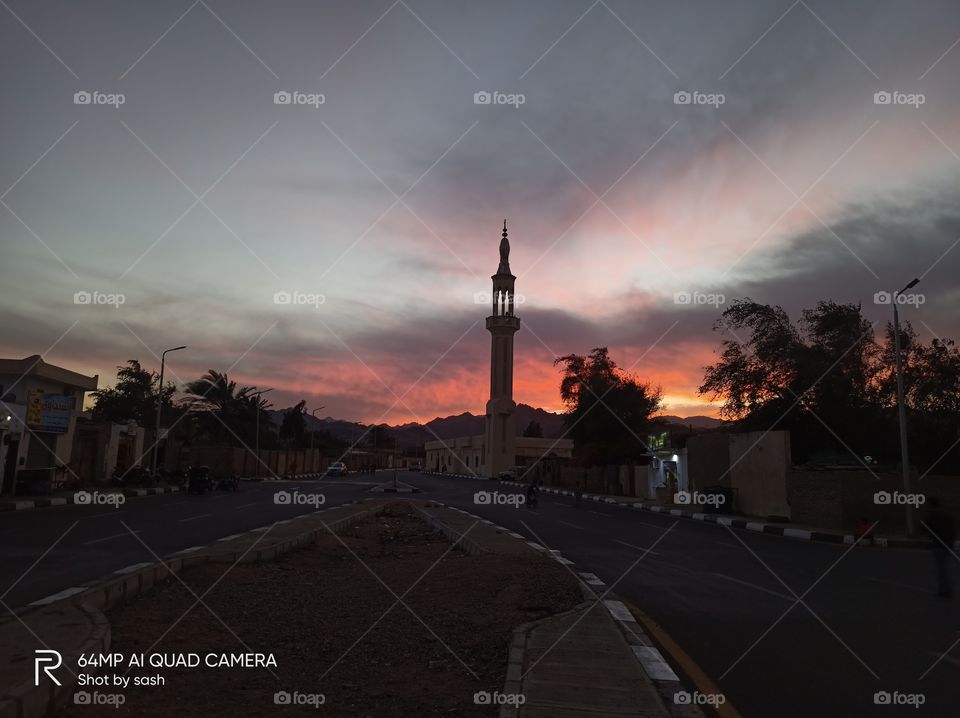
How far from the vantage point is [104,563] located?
10.5 meters

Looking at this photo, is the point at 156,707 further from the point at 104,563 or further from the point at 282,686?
the point at 104,563

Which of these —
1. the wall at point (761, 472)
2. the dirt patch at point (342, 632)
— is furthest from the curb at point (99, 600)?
the wall at point (761, 472)

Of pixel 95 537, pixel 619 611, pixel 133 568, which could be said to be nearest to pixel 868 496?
pixel 619 611

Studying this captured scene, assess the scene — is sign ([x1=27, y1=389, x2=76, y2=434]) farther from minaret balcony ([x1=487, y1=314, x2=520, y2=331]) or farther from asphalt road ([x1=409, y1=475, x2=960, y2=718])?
minaret balcony ([x1=487, y1=314, x2=520, y2=331])

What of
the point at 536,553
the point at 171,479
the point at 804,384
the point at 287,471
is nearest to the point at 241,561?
the point at 536,553

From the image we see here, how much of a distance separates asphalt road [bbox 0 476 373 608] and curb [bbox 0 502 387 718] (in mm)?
600

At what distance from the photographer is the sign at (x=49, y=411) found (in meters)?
31.2

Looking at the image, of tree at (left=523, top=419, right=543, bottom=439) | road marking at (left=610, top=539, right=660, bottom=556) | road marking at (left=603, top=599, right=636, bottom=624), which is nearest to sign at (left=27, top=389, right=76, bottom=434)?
road marking at (left=610, top=539, right=660, bottom=556)

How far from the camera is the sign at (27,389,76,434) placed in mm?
31203

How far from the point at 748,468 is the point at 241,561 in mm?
24506

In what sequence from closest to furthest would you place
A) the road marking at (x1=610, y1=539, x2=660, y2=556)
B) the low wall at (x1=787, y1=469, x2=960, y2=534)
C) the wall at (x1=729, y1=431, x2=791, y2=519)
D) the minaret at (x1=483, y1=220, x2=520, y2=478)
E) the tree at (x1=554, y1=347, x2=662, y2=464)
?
the road marking at (x1=610, y1=539, x2=660, y2=556)
the low wall at (x1=787, y1=469, x2=960, y2=534)
the wall at (x1=729, y1=431, x2=791, y2=519)
the tree at (x1=554, y1=347, x2=662, y2=464)
the minaret at (x1=483, y1=220, x2=520, y2=478)

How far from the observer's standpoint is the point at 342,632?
680 cm

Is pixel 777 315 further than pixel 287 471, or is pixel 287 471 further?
pixel 287 471

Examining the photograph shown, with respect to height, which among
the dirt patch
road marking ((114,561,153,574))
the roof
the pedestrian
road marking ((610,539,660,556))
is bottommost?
road marking ((610,539,660,556))
